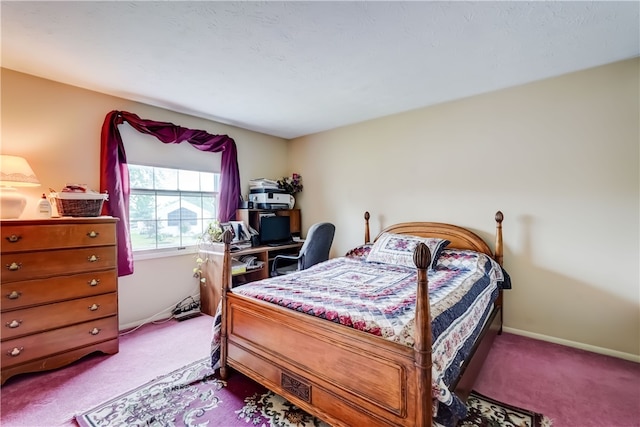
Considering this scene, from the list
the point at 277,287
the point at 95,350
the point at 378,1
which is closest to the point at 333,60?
the point at 378,1

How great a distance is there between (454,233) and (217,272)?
260cm

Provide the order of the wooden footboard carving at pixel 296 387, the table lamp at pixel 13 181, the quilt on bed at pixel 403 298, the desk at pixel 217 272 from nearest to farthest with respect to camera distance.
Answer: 1. the quilt on bed at pixel 403 298
2. the wooden footboard carving at pixel 296 387
3. the table lamp at pixel 13 181
4. the desk at pixel 217 272

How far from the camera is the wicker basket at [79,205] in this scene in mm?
2346

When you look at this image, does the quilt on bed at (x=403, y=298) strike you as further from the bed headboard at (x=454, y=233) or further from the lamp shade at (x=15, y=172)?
the lamp shade at (x=15, y=172)

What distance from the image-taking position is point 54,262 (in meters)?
2.23

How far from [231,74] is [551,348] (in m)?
3.59

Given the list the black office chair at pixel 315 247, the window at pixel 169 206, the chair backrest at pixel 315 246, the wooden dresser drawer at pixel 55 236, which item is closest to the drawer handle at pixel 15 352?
the wooden dresser drawer at pixel 55 236

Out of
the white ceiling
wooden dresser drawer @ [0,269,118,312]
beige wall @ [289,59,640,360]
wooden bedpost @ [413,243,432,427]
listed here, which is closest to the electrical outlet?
wooden dresser drawer @ [0,269,118,312]

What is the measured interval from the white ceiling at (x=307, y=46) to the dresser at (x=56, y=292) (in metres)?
1.26

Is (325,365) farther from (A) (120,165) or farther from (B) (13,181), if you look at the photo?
(A) (120,165)

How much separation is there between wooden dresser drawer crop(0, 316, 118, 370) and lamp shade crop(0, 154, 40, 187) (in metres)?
1.14

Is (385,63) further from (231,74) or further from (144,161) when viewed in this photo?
(144,161)

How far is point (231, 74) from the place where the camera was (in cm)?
247

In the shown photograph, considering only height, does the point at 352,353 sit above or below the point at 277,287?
below
